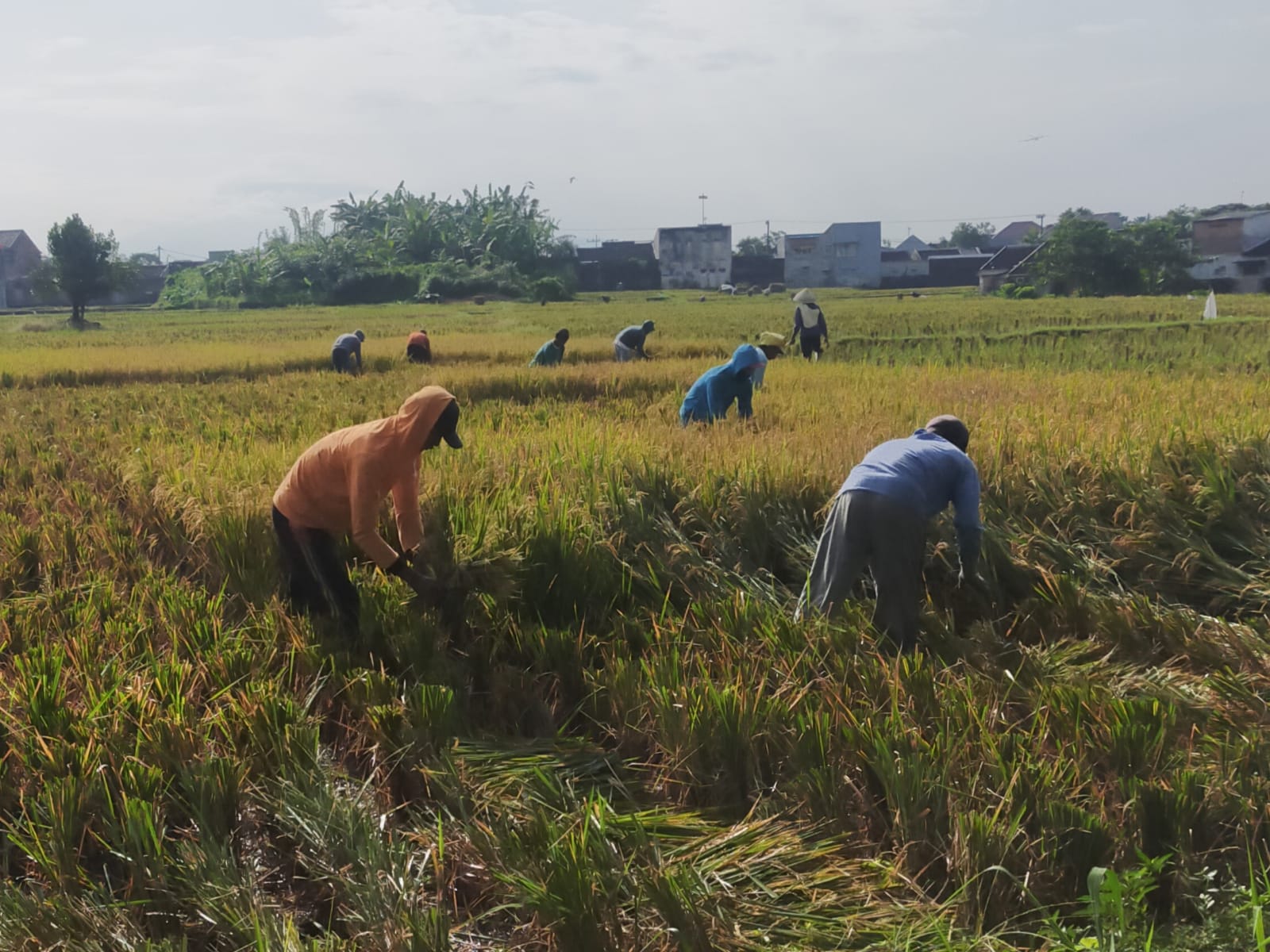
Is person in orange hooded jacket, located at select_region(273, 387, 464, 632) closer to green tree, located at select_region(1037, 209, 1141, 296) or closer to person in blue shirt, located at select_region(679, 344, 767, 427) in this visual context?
person in blue shirt, located at select_region(679, 344, 767, 427)

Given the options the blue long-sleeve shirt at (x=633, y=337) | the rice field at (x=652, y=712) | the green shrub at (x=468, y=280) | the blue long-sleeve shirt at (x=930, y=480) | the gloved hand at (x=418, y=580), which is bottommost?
the rice field at (x=652, y=712)

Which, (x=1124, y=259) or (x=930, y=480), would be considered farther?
(x=1124, y=259)

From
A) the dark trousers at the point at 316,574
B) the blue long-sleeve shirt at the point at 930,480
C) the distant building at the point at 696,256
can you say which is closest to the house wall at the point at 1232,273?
the distant building at the point at 696,256

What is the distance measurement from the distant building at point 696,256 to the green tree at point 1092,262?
89.7 feet

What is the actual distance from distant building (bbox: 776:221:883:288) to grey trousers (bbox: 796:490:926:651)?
64.8 m

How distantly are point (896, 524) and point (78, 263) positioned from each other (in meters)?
44.2

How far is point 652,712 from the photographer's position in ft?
10.6

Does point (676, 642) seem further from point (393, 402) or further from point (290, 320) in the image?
point (290, 320)

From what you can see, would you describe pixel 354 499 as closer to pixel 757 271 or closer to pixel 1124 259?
pixel 1124 259

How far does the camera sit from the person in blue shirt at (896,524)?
3.73m

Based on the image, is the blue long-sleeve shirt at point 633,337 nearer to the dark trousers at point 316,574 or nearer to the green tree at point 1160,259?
the dark trousers at point 316,574

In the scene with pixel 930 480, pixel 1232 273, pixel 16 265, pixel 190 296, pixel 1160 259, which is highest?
pixel 16 265

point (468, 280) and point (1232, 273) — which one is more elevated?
point (468, 280)

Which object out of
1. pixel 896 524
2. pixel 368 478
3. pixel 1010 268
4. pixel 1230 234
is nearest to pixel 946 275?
pixel 1010 268
